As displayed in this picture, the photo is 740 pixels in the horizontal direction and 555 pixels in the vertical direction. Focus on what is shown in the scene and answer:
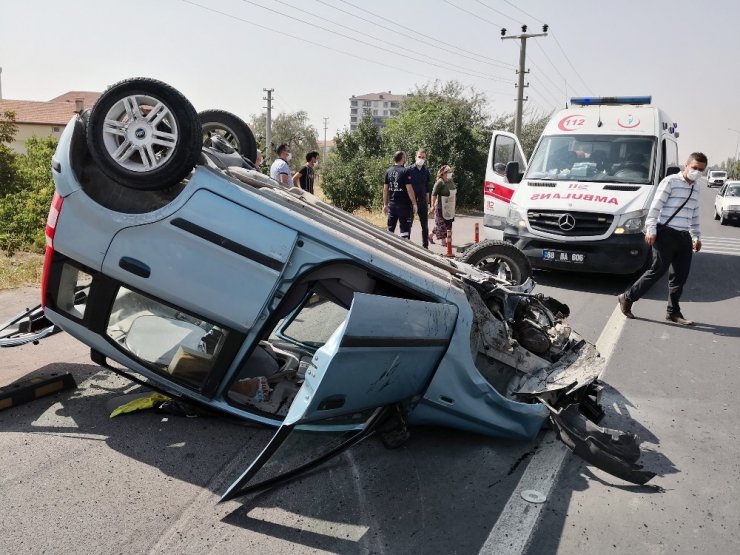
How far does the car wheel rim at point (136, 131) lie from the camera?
11.5ft

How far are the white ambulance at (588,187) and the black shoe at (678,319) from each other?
1.43 m

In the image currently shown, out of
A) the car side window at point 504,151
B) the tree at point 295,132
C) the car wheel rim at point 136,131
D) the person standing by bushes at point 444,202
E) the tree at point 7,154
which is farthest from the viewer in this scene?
the tree at point 295,132

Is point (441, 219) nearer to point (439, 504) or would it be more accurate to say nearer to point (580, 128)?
point (580, 128)

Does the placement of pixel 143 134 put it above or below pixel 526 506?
above

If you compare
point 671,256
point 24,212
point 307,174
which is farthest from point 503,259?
point 24,212

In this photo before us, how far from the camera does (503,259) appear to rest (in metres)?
6.17

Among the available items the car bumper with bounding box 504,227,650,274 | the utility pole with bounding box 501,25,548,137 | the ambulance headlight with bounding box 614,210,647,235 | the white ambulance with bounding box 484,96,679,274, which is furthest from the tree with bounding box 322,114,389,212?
the ambulance headlight with bounding box 614,210,647,235

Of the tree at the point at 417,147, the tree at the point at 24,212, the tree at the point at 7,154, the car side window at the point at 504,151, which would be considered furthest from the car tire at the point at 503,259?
the tree at the point at 417,147

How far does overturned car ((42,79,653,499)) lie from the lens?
3.36 m

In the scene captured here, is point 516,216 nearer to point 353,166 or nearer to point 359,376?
point 359,376

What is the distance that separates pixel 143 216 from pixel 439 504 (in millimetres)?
2206

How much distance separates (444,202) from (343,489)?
8.63 metres

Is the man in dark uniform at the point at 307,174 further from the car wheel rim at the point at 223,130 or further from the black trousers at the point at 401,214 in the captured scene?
the car wheel rim at the point at 223,130

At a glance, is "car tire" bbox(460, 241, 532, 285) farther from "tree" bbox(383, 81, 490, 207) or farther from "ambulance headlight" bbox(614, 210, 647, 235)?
"tree" bbox(383, 81, 490, 207)
